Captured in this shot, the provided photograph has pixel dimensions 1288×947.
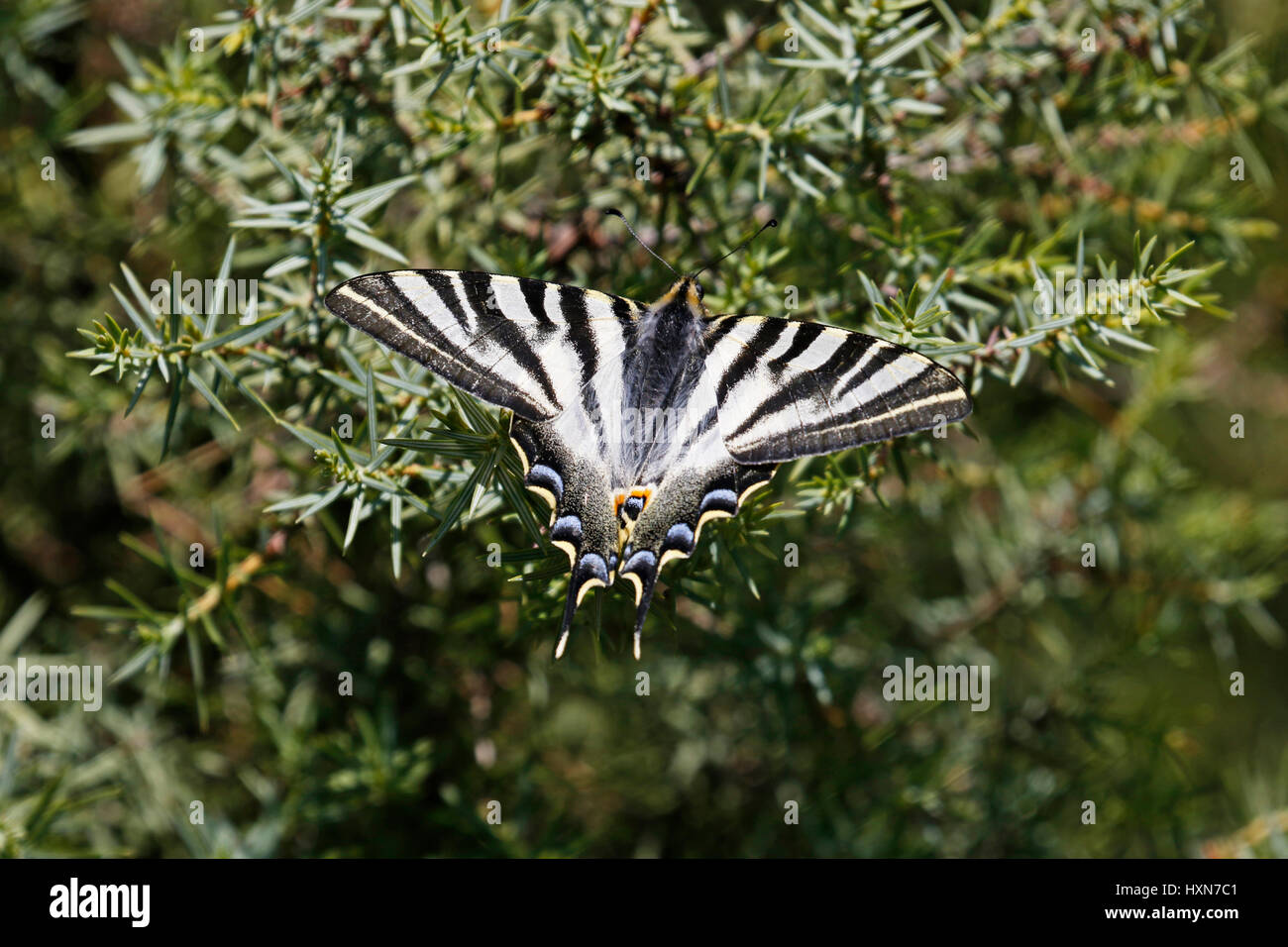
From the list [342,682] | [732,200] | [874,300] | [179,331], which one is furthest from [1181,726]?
[179,331]

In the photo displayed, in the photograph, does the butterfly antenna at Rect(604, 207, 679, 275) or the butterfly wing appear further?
the butterfly antenna at Rect(604, 207, 679, 275)

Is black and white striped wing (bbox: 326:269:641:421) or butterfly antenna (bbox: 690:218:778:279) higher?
butterfly antenna (bbox: 690:218:778:279)

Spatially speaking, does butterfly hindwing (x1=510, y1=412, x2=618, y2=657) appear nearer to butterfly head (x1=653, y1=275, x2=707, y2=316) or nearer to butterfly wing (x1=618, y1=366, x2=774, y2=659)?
butterfly wing (x1=618, y1=366, x2=774, y2=659)

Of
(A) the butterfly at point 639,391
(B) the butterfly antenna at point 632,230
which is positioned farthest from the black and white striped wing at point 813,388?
(B) the butterfly antenna at point 632,230

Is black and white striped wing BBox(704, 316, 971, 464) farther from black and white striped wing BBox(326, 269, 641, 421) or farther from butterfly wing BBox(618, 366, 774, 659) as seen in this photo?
black and white striped wing BBox(326, 269, 641, 421)

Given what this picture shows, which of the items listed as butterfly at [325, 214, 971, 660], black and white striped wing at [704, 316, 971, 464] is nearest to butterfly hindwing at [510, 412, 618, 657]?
butterfly at [325, 214, 971, 660]

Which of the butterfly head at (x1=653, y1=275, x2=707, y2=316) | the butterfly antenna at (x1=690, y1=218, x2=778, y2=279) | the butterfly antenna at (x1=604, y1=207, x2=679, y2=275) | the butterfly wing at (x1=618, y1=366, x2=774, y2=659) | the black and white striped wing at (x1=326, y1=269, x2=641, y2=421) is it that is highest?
the butterfly antenna at (x1=604, y1=207, x2=679, y2=275)

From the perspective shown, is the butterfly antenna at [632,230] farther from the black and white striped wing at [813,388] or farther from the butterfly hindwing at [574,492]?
the butterfly hindwing at [574,492]
